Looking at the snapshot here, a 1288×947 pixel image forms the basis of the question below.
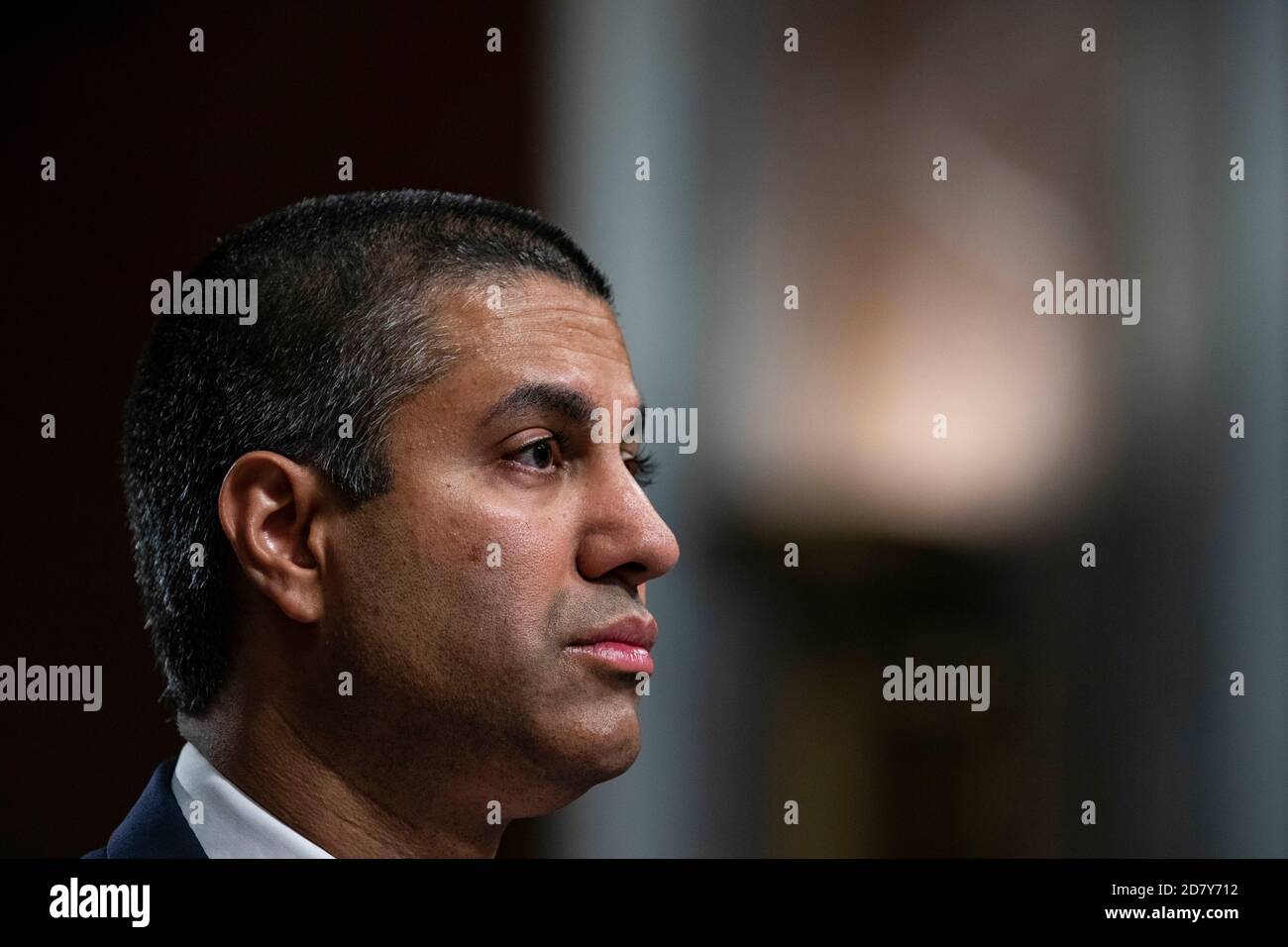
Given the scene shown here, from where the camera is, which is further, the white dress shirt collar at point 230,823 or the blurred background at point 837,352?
the blurred background at point 837,352

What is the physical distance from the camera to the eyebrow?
87.6 inches

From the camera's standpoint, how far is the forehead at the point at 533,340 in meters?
2.24

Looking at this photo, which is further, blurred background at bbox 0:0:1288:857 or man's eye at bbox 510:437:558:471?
blurred background at bbox 0:0:1288:857

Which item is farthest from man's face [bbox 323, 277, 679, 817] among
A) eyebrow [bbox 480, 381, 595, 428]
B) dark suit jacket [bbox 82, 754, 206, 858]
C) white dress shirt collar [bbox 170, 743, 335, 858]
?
dark suit jacket [bbox 82, 754, 206, 858]

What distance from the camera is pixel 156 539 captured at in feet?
7.78

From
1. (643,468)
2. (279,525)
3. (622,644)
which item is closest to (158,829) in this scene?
(279,525)

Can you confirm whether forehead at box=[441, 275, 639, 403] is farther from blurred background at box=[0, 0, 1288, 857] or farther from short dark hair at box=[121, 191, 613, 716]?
blurred background at box=[0, 0, 1288, 857]

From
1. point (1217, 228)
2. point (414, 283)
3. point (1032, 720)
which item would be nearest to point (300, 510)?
point (414, 283)

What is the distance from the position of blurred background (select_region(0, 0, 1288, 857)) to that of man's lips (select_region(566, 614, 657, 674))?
27 centimetres

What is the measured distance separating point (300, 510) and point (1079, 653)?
160cm

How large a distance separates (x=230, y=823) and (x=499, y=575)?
2.11 ft

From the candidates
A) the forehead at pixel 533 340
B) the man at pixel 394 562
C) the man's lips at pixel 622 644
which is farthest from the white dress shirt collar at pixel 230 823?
the forehead at pixel 533 340

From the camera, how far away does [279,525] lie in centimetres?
223

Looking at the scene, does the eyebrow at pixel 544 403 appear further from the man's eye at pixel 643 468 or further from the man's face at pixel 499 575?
the man's eye at pixel 643 468
